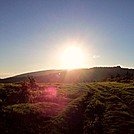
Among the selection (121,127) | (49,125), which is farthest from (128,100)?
(49,125)

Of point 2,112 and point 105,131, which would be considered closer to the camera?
A: point 105,131

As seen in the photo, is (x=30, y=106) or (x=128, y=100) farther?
(x=128, y=100)

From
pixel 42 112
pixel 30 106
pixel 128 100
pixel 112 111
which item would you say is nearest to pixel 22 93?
pixel 30 106

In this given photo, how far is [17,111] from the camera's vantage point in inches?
Result: 1328

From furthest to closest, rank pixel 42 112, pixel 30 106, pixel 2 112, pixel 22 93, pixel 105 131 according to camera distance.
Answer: pixel 22 93 < pixel 30 106 < pixel 42 112 < pixel 2 112 < pixel 105 131

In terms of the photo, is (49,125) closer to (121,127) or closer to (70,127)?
(70,127)

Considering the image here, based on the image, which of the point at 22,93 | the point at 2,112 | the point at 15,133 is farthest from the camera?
the point at 22,93

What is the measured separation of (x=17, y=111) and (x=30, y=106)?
432cm

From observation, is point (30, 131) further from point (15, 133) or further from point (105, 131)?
point (105, 131)

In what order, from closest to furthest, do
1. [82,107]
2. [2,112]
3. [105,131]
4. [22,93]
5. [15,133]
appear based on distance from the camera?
[15,133], [105,131], [2,112], [82,107], [22,93]

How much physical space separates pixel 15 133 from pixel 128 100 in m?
28.2

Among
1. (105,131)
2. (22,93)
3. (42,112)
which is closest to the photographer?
(105,131)

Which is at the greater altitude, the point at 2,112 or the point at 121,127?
the point at 2,112

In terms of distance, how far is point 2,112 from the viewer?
3250 cm
